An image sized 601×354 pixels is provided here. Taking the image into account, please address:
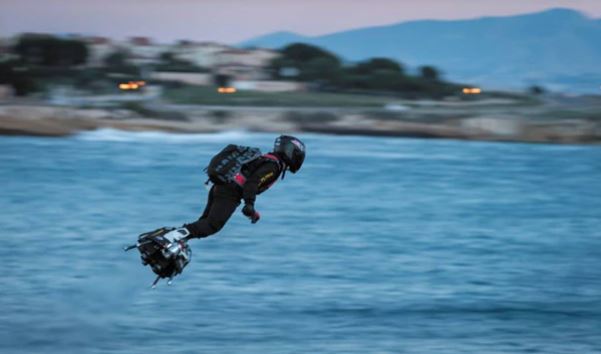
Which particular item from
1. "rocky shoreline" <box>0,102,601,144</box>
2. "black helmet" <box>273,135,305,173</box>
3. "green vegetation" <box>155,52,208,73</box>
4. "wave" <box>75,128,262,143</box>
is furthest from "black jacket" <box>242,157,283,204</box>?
"green vegetation" <box>155,52,208,73</box>

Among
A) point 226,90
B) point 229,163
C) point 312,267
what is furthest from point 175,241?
point 226,90

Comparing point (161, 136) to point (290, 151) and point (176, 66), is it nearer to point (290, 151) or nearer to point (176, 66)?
point (176, 66)

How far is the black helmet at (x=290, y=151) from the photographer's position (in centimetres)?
1237

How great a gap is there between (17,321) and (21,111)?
222ft

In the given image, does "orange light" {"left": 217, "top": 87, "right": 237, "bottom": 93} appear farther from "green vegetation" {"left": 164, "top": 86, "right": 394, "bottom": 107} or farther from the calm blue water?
the calm blue water

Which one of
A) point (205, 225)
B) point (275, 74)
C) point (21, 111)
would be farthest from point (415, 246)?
point (275, 74)

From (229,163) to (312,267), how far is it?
12673mm

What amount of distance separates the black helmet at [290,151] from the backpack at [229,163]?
0.24 m

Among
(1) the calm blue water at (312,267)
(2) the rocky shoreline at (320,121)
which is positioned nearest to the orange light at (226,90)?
(2) the rocky shoreline at (320,121)

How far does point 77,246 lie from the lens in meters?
27.6

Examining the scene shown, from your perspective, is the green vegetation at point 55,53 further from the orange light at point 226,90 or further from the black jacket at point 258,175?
the black jacket at point 258,175

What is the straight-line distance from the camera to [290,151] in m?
12.4

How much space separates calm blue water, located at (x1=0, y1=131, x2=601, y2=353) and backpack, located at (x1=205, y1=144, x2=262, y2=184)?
11.8ft

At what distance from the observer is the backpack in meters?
12.2
